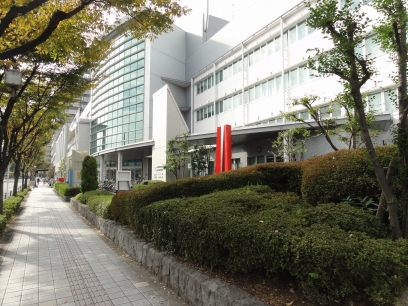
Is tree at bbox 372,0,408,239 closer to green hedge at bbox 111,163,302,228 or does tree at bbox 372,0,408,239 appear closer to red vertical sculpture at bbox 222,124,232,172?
green hedge at bbox 111,163,302,228

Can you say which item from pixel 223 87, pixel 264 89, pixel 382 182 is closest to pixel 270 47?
pixel 264 89

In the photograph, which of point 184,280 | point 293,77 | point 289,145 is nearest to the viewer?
point 184,280

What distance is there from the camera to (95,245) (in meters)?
7.30

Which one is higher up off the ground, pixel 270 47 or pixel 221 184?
pixel 270 47

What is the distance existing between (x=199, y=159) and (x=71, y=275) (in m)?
17.0

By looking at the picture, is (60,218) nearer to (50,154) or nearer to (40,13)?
(40,13)

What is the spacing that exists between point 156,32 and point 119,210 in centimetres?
465

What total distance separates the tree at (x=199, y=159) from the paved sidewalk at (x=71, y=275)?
1372 centimetres

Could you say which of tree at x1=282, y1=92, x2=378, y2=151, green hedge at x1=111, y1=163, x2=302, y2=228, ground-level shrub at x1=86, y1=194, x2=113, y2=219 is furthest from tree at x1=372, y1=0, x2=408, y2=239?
ground-level shrub at x1=86, y1=194, x2=113, y2=219

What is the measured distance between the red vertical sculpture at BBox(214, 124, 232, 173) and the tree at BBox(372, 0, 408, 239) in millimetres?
12694

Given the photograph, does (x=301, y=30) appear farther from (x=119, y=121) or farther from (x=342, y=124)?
(x=119, y=121)

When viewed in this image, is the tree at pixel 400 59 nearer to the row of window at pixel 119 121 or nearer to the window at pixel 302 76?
the window at pixel 302 76

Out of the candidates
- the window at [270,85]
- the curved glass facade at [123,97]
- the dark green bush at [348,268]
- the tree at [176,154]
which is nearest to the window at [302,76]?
the window at [270,85]

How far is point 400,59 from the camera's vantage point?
3.54 metres
